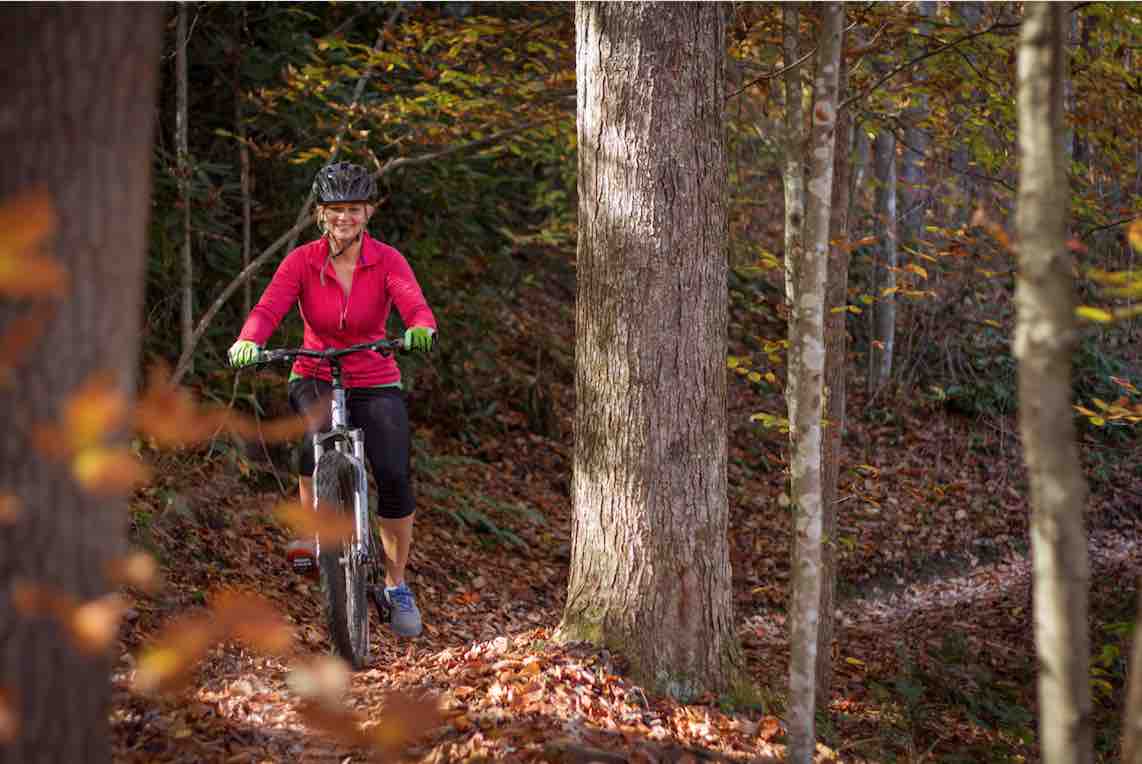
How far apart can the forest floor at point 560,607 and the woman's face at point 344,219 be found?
2205 mm

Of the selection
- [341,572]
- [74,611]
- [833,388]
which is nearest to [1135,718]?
[74,611]

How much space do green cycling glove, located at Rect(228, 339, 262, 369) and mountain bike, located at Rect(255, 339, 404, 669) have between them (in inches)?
1.3

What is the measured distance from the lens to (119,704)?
14.1 feet

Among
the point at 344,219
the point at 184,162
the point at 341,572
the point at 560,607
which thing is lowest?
the point at 560,607

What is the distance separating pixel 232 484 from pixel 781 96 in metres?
7.19

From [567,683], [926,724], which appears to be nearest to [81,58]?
[567,683]

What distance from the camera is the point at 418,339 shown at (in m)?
5.07

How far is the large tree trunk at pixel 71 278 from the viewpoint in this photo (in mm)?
2363

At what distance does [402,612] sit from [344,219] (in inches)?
84.7

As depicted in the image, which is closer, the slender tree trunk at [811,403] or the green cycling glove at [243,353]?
the slender tree trunk at [811,403]

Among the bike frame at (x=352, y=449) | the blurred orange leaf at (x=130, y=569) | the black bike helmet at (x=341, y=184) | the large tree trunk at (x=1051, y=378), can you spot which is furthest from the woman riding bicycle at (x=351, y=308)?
the large tree trunk at (x=1051, y=378)

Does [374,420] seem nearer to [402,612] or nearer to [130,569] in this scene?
[402,612]

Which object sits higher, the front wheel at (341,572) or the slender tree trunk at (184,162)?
the slender tree trunk at (184,162)

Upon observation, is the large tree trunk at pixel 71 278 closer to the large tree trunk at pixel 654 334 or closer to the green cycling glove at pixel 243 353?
the green cycling glove at pixel 243 353
